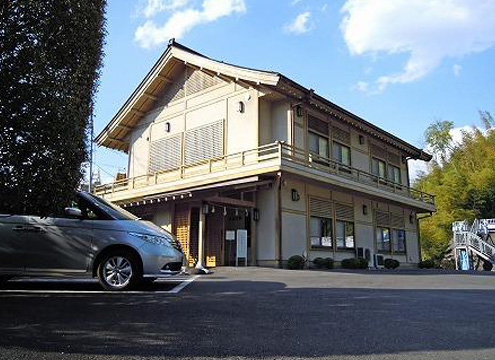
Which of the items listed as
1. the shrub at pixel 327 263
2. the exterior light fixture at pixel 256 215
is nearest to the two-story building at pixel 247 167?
the exterior light fixture at pixel 256 215

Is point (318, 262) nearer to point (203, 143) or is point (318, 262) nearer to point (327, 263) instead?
point (327, 263)

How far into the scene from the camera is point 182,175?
1838 centimetres

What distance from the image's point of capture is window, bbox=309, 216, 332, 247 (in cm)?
1763

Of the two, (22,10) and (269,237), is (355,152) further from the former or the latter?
(22,10)

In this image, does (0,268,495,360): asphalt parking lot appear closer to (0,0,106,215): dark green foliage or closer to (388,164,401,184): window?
(0,0,106,215): dark green foliage

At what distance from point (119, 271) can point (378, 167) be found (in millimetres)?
18612

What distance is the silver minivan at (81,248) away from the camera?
6.64m

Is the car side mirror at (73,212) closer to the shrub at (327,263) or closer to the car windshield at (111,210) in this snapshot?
the car windshield at (111,210)

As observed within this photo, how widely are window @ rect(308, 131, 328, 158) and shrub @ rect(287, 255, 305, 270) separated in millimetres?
4466

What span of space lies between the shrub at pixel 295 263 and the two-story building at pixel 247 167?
0.51 m

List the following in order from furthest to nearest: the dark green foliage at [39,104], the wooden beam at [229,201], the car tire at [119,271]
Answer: the wooden beam at [229,201] < the car tire at [119,271] < the dark green foliage at [39,104]

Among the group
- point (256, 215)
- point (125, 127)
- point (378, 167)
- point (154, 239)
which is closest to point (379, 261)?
point (378, 167)

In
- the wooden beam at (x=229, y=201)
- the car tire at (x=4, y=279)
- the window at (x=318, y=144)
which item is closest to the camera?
the car tire at (x=4, y=279)

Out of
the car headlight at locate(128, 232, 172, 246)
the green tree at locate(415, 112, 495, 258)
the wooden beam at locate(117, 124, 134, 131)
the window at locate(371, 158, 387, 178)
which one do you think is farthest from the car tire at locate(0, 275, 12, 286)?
the green tree at locate(415, 112, 495, 258)
